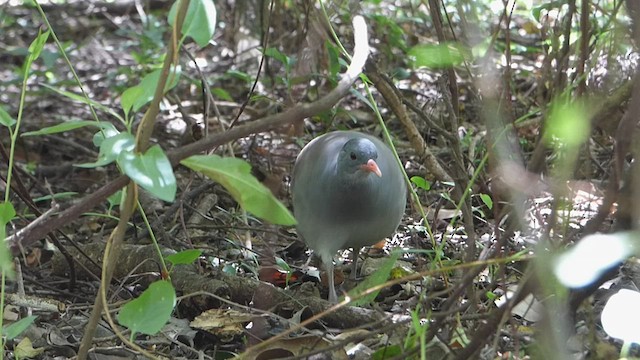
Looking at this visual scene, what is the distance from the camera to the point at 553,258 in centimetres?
167

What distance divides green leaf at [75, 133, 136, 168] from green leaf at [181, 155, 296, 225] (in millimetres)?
121

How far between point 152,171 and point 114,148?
112mm

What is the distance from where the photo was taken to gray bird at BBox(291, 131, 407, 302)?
9.58 ft

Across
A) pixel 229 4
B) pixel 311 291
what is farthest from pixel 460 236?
pixel 229 4

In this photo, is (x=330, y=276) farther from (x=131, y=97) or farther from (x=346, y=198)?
(x=131, y=97)

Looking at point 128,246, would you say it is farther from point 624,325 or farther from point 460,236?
point 624,325

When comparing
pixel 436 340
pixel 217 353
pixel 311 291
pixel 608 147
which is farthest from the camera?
pixel 608 147

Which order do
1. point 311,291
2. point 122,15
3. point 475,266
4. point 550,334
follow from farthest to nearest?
1. point 122,15
2. point 311,291
3. point 475,266
4. point 550,334

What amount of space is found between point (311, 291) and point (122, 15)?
6060mm

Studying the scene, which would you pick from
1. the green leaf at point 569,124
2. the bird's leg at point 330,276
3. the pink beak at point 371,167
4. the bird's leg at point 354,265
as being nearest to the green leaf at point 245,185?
the green leaf at point 569,124

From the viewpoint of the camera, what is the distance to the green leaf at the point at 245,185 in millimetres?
1673

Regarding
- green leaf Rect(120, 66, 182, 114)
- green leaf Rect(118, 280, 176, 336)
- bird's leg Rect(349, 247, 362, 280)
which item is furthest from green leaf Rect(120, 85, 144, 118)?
bird's leg Rect(349, 247, 362, 280)

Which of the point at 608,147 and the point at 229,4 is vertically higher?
the point at 608,147

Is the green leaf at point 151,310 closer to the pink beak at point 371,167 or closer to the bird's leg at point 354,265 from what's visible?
the pink beak at point 371,167
